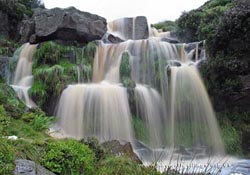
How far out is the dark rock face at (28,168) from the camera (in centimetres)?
459

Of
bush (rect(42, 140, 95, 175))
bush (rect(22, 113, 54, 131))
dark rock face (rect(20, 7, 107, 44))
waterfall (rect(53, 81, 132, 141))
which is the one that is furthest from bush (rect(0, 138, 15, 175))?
dark rock face (rect(20, 7, 107, 44))

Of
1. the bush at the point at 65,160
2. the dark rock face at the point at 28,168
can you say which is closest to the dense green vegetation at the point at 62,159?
the bush at the point at 65,160

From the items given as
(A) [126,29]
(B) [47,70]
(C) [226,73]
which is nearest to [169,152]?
(C) [226,73]

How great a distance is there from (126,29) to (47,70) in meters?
9.94

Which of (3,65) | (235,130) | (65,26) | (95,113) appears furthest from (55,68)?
(235,130)

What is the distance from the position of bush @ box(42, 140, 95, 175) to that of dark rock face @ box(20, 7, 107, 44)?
13598 millimetres

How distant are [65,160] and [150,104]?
9.67 meters

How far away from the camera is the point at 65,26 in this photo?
61.2 ft

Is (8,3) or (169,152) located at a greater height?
(8,3)

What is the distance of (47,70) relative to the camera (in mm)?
15727

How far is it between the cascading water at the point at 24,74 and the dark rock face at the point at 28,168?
9.63 metres

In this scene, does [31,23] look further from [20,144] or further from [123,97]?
[20,144]

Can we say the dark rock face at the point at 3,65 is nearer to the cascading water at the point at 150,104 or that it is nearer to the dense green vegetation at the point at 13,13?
the cascading water at the point at 150,104

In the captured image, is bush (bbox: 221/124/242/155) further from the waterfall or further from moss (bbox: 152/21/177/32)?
moss (bbox: 152/21/177/32)
